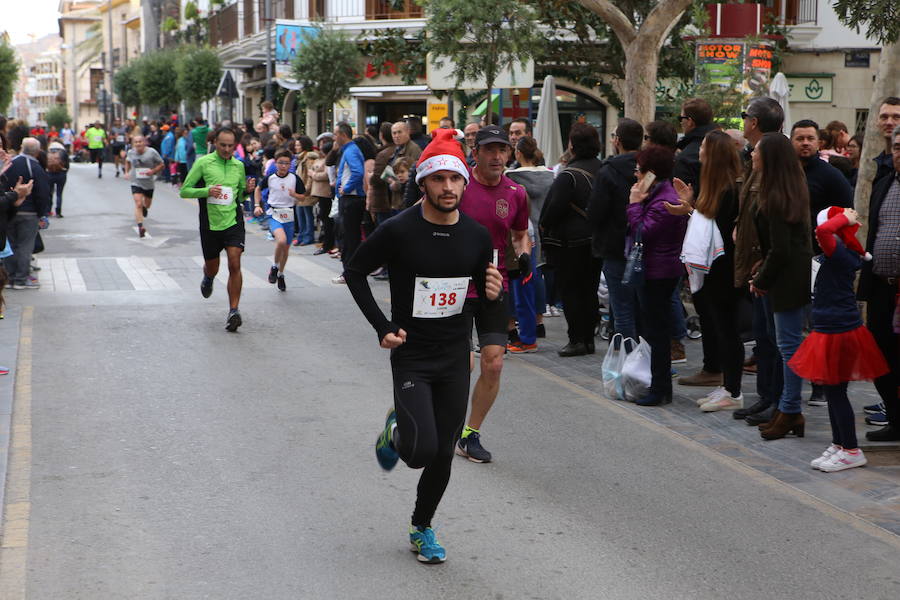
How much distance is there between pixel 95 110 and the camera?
13462cm

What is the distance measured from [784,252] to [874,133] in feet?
13.7

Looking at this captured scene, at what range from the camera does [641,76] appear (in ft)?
45.2

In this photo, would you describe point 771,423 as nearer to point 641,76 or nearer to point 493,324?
point 493,324

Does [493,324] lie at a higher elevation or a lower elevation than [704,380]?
higher

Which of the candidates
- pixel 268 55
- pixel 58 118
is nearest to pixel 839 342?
pixel 268 55

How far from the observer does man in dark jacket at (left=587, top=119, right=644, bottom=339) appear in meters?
9.18

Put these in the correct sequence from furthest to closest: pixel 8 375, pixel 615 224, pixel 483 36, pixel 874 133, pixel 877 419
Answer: pixel 483 36
pixel 874 133
pixel 615 224
pixel 8 375
pixel 877 419

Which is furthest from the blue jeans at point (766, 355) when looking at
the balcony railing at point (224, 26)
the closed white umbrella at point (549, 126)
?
the balcony railing at point (224, 26)

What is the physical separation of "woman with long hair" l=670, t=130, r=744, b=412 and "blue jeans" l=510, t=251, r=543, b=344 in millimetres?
2327

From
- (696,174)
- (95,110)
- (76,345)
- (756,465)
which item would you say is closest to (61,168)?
(76,345)

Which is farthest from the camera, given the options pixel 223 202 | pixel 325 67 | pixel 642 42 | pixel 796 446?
pixel 325 67

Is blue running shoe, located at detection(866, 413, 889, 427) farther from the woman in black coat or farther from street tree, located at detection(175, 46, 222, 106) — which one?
street tree, located at detection(175, 46, 222, 106)

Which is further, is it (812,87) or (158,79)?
(158,79)

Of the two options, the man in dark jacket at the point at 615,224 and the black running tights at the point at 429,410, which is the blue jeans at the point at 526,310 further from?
the black running tights at the point at 429,410
